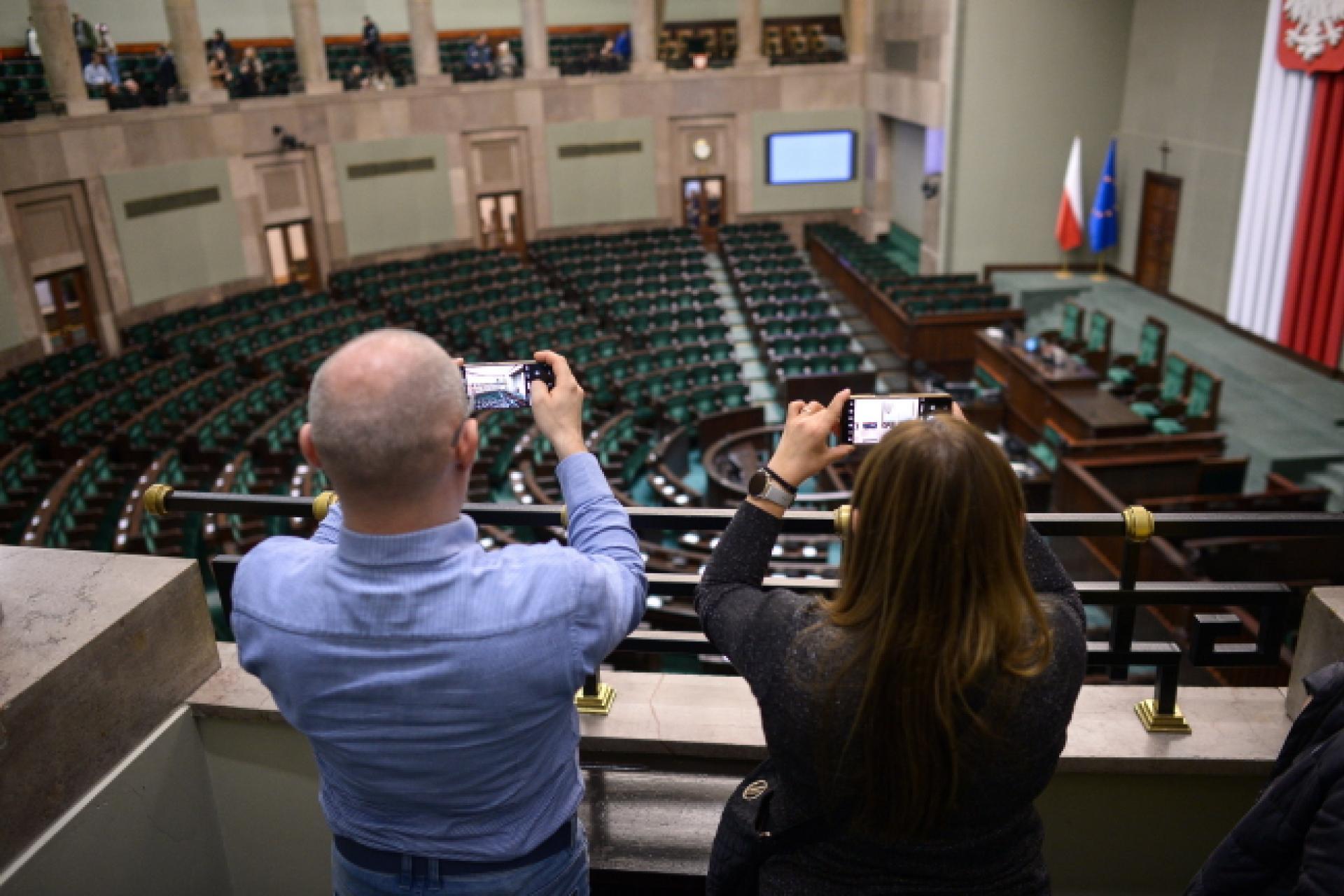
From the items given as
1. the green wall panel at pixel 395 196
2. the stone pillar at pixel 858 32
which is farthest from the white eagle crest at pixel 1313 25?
the green wall panel at pixel 395 196

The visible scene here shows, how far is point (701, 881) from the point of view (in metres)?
2.07

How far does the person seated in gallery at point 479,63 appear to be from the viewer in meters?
18.7

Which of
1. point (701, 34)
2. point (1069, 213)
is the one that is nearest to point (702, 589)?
point (1069, 213)

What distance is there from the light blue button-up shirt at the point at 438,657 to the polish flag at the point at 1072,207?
53.4ft

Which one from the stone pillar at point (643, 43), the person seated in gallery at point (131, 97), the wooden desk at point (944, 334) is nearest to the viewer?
the wooden desk at point (944, 334)

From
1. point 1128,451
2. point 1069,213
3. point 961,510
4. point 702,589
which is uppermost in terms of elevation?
point 961,510

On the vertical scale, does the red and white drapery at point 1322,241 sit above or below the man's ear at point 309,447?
below

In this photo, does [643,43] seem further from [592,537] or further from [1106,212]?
[592,537]

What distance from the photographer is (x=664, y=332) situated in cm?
1345

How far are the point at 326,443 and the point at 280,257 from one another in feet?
58.7

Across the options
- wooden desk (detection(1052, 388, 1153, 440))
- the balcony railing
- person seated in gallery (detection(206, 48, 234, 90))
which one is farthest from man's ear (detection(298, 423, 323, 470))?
person seated in gallery (detection(206, 48, 234, 90))

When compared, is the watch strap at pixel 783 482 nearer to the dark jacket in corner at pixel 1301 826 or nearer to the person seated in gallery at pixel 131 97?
the dark jacket in corner at pixel 1301 826

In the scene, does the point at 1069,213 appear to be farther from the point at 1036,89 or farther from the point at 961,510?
the point at 961,510

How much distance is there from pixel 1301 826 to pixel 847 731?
0.62 meters
